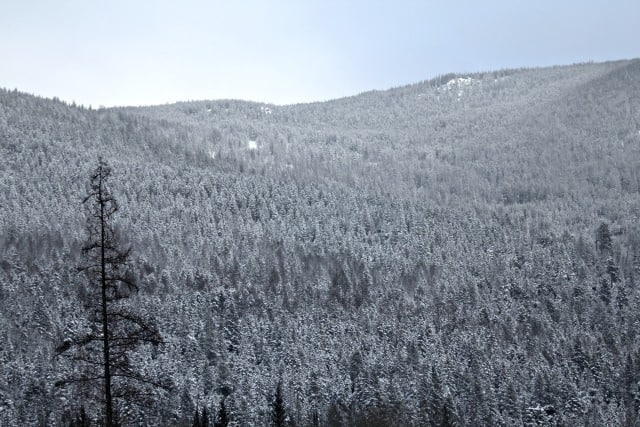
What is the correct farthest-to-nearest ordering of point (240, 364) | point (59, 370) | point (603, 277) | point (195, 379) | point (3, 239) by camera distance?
point (603, 277) < point (3, 239) < point (240, 364) < point (195, 379) < point (59, 370)

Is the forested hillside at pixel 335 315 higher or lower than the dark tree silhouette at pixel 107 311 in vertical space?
lower

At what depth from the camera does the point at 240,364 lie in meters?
114

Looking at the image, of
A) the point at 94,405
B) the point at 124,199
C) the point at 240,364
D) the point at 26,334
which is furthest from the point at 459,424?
the point at 124,199

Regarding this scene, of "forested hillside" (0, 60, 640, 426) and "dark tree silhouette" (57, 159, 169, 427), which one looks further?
"forested hillside" (0, 60, 640, 426)

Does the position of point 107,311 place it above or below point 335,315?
above

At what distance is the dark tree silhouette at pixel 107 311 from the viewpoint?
13319 millimetres

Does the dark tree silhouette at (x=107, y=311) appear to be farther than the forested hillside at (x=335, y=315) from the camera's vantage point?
No

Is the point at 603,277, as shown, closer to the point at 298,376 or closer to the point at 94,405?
the point at 298,376

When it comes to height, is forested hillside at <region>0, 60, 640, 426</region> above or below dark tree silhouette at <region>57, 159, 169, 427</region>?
below

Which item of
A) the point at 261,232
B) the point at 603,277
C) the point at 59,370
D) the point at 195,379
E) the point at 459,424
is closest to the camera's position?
the point at 459,424

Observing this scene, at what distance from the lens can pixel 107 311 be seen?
13984mm

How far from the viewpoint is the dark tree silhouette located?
43.7 ft

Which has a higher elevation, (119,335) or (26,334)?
(119,335)

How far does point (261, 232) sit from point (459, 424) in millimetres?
98153
